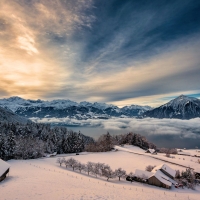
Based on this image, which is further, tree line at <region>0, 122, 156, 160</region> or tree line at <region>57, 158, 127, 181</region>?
tree line at <region>0, 122, 156, 160</region>

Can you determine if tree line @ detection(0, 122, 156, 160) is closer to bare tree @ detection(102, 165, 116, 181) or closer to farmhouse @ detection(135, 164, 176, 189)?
bare tree @ detection(102, 165, 116, 181)

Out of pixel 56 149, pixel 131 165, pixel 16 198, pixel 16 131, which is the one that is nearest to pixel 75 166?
pixel 131 165

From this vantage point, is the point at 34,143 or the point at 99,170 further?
the point at 34,143

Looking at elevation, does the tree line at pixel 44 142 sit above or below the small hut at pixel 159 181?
above

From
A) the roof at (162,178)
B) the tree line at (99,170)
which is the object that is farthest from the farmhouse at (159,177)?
the tree line at (99,170)

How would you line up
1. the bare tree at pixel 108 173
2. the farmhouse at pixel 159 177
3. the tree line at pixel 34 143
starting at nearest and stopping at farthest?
the farmhouse at pixel 159 177 < the bare tree at pixel 108 173 < the tree line at pixel 34 143

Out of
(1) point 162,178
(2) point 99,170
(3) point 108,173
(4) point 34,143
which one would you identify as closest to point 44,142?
(4) point 34,143

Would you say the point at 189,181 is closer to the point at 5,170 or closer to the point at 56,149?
the point at 5,170

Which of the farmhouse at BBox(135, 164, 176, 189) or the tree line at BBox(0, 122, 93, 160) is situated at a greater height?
the tree line at BBox(0, 122, 93, 160)

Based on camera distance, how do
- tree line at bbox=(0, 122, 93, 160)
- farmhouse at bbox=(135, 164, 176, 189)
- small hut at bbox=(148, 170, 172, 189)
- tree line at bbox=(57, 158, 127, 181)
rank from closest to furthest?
small hut at bbox=(148, 170, 172, 189) < farmhouse at bbox=(135, 164, 176, 189) < tree line at bbox=(57, 158, 127, 181) < tree line at bbox=(0, 122, 93, 160)

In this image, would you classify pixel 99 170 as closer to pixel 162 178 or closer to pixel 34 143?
pixel 162 178

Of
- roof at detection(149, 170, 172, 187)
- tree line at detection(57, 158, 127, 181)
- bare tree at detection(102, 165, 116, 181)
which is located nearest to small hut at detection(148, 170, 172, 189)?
roof at detection(149, 170, 172, 187)

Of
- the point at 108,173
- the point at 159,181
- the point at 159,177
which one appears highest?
the point at 108,173

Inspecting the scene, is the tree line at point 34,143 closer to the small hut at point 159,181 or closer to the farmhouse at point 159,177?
the farmhouse at point 159,177
